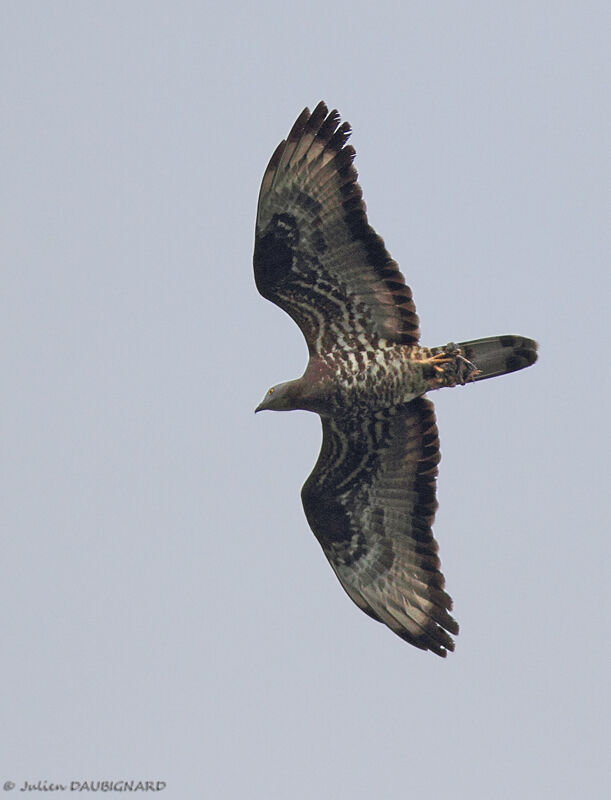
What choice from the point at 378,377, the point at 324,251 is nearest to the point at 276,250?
the point at 324,251

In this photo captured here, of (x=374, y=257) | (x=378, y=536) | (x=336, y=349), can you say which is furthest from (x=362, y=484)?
(x=374, y=257)

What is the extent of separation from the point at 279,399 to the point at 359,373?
0.90m

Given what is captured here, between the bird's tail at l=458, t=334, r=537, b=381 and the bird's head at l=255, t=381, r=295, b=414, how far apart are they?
1.86m

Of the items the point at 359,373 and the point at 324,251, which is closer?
the point at 324,251

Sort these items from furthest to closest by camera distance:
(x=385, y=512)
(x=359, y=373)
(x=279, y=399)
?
(x=385, y=512)
(x=279, y=399)
(x=359, y=373)

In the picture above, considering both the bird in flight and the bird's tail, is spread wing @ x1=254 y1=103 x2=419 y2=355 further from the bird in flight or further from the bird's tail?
the bird's tail

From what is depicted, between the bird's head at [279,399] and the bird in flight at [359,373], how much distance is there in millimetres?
14

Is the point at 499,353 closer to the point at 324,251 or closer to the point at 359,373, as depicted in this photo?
the point at 359,373

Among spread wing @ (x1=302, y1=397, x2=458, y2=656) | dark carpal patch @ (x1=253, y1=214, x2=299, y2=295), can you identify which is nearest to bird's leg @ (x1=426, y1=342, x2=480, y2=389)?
spread wing @ (x1=302, y1=397, x2=458, y2=656)

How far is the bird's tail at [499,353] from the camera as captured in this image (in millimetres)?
15953

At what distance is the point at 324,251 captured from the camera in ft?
51.9

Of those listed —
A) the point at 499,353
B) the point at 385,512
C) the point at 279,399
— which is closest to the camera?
the point at 499,353

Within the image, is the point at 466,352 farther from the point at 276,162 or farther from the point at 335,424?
the point at 276,162

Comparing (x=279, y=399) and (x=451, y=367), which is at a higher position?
(x=451, y=367)
